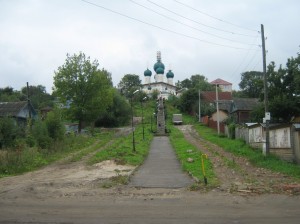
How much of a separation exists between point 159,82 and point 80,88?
63146 mm

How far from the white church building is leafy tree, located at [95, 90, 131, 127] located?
42.6 meters

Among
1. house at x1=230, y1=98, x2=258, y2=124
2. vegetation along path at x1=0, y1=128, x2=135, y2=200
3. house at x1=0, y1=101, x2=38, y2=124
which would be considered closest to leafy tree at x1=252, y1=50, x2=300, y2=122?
house at x1=230, y1=98, x2=258, y2=124

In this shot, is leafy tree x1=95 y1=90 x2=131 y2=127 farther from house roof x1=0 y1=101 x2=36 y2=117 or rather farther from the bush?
the bush

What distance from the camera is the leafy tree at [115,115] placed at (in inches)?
2776

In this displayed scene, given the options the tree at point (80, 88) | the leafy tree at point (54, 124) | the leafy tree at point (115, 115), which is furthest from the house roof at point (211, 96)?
the leafy tree at point (54, 124)

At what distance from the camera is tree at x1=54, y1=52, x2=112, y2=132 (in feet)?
182

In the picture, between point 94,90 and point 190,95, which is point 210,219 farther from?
point 190,95

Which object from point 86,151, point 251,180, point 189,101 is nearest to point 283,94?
point 86,151

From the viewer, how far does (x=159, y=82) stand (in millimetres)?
117438

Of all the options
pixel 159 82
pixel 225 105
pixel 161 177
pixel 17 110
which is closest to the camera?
pixel 161 177

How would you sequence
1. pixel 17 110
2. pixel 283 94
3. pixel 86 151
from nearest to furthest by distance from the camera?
pixel 86 151 < pixel 283 94 < pixel 17 110

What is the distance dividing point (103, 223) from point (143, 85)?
372ft

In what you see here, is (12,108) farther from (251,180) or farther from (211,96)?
(211,96)

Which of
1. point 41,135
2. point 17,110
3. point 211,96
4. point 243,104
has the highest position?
point 211,96
